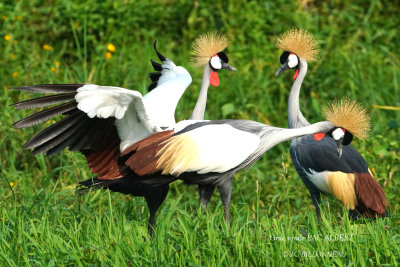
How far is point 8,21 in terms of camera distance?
576 centimetres

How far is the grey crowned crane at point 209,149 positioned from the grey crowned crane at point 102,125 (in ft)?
0.26

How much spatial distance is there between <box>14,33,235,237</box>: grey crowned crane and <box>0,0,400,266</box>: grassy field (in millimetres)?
196

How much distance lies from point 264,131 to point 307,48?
94 cm

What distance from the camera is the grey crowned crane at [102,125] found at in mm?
3279

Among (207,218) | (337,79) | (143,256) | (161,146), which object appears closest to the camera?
(143,256)

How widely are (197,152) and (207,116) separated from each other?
6.61 ft

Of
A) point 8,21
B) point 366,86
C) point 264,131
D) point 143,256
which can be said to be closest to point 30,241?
point 143,256

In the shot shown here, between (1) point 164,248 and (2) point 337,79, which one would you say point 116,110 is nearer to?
(1) point 164,248

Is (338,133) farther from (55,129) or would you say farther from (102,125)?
(55,129)

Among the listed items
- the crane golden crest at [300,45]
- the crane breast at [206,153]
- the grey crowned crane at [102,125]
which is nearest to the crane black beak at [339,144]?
the crane breast at [206,153]

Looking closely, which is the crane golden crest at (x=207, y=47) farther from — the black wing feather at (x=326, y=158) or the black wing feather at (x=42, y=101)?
the black wing feather at (x=42, y=101)

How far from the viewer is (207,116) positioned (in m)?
5.48

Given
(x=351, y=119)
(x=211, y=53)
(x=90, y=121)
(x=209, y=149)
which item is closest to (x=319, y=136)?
(x=351, y=119)

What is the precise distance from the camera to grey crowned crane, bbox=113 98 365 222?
3469mm
